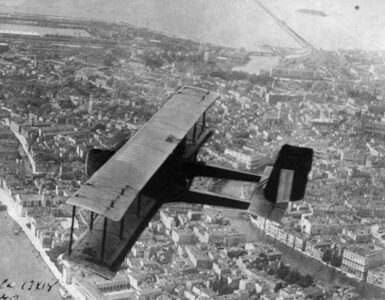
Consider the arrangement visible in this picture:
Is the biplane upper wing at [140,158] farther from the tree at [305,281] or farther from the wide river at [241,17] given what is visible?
the wide river at [241,17]

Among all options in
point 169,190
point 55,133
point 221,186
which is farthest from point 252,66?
point 169,190

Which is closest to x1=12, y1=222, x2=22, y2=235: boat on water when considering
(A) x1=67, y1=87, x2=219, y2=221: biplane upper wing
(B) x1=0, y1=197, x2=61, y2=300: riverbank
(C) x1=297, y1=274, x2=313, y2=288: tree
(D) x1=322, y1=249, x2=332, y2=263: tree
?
(B) x1=0, y1=197, x2=61, y2=300: riverbank

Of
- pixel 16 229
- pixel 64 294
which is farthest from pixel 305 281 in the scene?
pixel 16 229

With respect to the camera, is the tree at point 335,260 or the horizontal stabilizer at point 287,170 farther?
the tree at point 335,260

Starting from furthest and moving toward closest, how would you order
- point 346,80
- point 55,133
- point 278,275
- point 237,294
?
1. point 346,80
2. point 55,133
3. point 278,275
4. point 237,294

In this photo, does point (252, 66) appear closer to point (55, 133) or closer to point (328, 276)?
point (55, 133)

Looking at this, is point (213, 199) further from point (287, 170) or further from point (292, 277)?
point (292, 277)

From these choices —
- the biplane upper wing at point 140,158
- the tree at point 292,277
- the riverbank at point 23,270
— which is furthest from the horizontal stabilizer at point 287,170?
the tree at point 292,277
